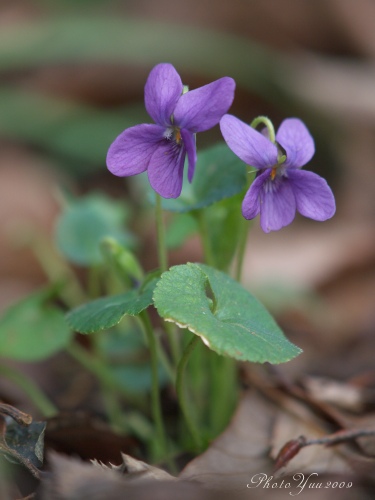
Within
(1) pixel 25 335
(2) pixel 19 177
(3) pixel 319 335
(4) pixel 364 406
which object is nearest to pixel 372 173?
(3) pixel 319 335

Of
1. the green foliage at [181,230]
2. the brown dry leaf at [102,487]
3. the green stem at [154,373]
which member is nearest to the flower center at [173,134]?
the green stem at [154,373]

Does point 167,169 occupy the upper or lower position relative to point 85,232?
upper

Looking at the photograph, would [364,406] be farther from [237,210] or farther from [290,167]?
[290,167]

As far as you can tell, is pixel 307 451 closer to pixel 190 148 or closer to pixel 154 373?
pixel 154 373

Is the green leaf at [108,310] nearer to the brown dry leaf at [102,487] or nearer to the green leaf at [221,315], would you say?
the green leaf at [221,315]

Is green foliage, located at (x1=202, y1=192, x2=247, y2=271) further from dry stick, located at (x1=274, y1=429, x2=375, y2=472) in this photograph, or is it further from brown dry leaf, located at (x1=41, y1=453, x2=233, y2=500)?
brown dry leaf, located at (x1=41, y1=453, x2=233, y2=500)

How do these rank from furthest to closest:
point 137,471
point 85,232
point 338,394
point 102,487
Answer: point 85,232, point 338,394, point 137,471, point 102,487

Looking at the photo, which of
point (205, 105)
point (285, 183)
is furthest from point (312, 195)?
point (205, 105)
